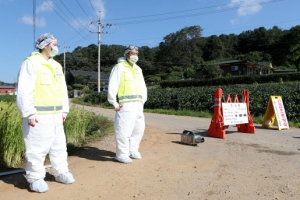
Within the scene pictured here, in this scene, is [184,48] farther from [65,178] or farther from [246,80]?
[65,178]

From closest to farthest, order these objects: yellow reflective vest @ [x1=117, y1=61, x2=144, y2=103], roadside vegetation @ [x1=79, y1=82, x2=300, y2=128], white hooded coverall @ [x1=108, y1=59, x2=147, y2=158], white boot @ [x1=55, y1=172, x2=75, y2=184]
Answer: white boot @ [x1=55, y1=172, x2=75, y2=184]
white hooded coverall @ [x1=108, y1=59, x2=147, y2=158]
yellow reflective vest @ [x1=117, y1=61, x2=144, y2=103]
roadside vegetation @ [x1=79, y1=82, x2=300, y2=128]

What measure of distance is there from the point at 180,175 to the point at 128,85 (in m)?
1.86

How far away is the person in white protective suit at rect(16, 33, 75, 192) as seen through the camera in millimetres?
3707

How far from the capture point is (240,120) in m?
8.87

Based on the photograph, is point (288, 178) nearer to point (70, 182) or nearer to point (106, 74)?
point (70, 182)

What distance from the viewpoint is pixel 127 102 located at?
5.17 metres

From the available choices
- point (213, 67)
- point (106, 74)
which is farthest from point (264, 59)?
point (106, 74)

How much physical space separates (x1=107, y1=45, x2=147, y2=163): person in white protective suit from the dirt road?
1.04 ft

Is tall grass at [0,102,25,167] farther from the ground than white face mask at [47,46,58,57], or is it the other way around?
white face mask at [47,46,58,57]

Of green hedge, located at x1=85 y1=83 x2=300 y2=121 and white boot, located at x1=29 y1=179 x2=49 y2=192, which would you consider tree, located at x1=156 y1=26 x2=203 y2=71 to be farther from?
white boot, located at x1=29 y1=179 x2=49 y2=192

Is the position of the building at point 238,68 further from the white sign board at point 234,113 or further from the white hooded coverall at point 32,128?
the white hooded coverall at point 32,128

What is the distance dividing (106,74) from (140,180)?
82715 millimetres

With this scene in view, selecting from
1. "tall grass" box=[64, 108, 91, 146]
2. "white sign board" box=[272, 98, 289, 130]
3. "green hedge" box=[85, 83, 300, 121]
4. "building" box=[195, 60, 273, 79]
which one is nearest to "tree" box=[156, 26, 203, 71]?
"building" box=[195, 60, 273, 79]

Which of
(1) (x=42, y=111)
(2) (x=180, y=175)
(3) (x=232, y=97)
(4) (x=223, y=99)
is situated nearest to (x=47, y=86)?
(1) (x=42, y=111)
